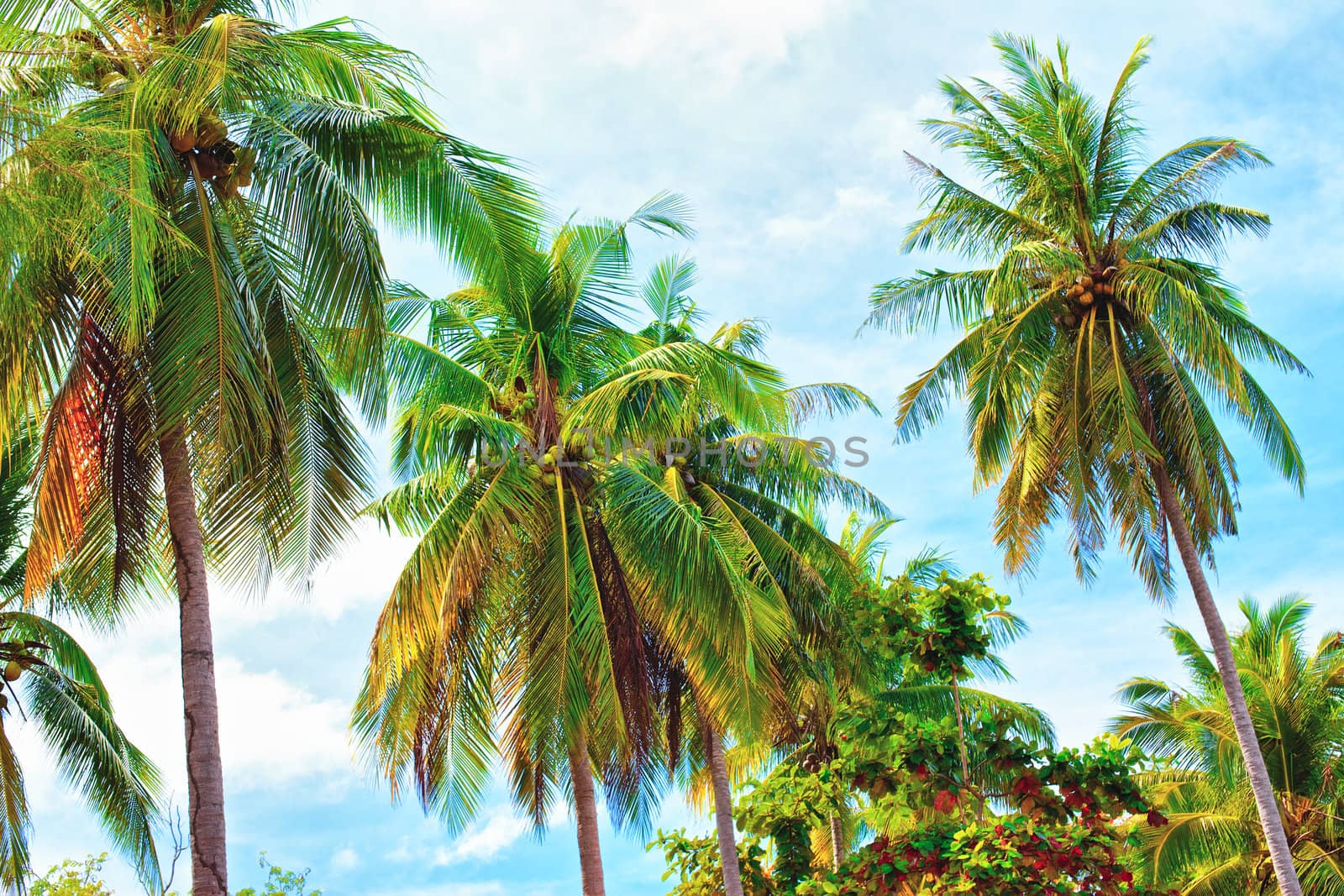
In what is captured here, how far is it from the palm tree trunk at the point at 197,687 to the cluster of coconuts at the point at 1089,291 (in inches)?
429

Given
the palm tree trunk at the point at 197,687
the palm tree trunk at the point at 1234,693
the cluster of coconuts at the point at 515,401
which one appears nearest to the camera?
the palm tree trunk at the point at 197,687

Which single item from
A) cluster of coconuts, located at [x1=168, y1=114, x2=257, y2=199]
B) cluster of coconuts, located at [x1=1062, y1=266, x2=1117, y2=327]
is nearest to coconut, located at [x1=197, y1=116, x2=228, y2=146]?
→ cluster of coconuts, located at [x1=168, y1=114, x2=257, y2=199]

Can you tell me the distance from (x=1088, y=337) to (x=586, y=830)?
8.41 metres

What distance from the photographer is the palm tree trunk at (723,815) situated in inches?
508

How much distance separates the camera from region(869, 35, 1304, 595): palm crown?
577 inches

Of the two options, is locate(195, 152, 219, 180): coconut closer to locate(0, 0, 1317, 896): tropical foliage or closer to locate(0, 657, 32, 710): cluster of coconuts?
locate(0, 0, 1317, 896): tropical foliage

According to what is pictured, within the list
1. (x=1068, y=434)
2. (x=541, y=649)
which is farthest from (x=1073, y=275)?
(x=541, y=649)

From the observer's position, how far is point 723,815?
13.2 m

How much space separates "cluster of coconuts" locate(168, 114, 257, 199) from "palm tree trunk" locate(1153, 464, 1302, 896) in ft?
35.4

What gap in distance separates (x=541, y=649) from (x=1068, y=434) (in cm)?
747

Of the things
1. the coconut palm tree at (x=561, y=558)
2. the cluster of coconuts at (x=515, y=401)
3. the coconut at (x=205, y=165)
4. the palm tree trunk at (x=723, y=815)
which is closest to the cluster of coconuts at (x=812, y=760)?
the palm tree trunk at (x=723, y=815)

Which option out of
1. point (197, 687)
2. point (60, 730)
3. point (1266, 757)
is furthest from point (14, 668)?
point (1266, 757)

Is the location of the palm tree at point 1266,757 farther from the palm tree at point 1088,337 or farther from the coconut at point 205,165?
the coconut at point 205,165

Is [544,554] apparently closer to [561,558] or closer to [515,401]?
[561,558]
